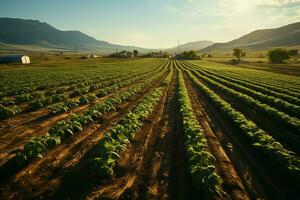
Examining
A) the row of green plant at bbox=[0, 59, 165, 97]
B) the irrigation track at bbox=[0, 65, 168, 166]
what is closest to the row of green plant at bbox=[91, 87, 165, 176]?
the irrigation track at bbox=[0, 65, 168, 166]

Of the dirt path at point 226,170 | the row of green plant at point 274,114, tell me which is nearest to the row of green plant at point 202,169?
the dirt path at point 226,170

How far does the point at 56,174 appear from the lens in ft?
30.2

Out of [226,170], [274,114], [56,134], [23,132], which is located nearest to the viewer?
[226,170]

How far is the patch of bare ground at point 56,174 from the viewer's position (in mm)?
8102

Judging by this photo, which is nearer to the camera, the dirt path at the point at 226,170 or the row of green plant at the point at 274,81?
the dirt path at the point at 226,170

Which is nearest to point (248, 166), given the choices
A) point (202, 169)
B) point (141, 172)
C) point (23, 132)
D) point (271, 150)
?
point (271, 150)

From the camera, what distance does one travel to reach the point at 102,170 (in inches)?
357

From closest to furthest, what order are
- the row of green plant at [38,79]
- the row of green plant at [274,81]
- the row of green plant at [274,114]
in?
the row of green plant at [274,114] < the row of green plant at [38,79] < the row of green plant at [274,81]

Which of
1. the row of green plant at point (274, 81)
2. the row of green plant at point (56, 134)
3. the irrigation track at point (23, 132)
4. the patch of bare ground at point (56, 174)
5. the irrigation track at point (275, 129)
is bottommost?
the row of green plant at point (274, 81)

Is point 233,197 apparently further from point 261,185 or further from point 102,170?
point 102,170

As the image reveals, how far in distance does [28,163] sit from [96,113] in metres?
7.01

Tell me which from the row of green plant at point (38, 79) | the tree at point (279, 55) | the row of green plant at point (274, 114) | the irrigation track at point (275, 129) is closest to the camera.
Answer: the irrigation track at point (275, 129)

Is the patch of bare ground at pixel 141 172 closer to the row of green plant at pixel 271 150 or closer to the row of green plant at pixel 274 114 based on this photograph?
the row of green plant at pixel 271 150

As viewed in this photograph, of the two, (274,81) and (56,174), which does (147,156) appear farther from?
(274,81)
